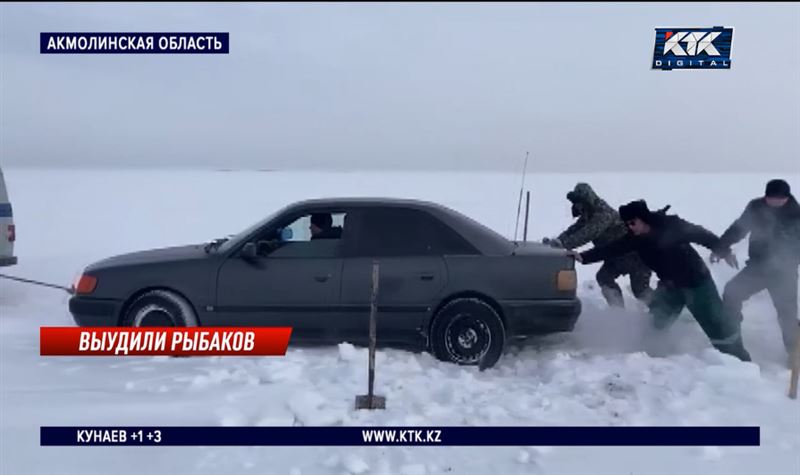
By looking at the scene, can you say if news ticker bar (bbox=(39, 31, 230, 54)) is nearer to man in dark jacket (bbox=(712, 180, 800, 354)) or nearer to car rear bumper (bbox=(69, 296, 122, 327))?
car rear bumper (bbox=(69, 296, 122, 327))

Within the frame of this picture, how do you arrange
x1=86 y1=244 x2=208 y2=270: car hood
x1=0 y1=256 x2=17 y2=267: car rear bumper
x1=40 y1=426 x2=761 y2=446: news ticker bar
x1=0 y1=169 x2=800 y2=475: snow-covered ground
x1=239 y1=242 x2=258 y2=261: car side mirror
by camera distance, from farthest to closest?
x1=0 y1=256 x2=17 y2=267: car rear bumper
x1=86 y1=244 x2=208 y2=270: car hood
x1=239 y1=242 x2=258 y2=261: car side mirror
x1=40 y1=426 x2=761 y2=446: news ticker bar
x1=0 y1=169 x2=800 y2=475: snow-covered ground

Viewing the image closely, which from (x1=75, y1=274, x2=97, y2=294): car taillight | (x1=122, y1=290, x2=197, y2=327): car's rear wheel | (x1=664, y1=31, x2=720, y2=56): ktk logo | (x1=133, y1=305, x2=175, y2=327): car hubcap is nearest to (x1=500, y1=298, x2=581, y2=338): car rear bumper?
(x1=664, y1=31, x2=720, y2=56): ktk logo

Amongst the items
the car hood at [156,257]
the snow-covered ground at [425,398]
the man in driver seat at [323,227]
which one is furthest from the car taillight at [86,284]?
the man in driver seat at [323,227]

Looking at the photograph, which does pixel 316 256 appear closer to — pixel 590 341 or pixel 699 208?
pixel 590 341

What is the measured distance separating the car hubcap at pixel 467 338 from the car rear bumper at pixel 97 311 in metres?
3.01

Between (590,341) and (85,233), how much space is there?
14.1 metres

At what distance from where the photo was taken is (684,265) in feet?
20.1

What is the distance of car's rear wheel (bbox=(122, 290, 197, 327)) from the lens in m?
6.02

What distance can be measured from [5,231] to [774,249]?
9022 mm

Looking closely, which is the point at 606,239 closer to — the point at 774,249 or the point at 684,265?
the point at 684,265

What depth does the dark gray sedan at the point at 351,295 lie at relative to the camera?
6.02m

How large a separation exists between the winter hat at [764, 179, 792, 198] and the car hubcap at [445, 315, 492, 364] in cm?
279

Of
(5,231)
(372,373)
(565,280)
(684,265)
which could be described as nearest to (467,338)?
(565,280)

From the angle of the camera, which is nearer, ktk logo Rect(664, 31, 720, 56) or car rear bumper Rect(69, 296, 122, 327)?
ktk logo Rect(664, 31, 720, 56)
